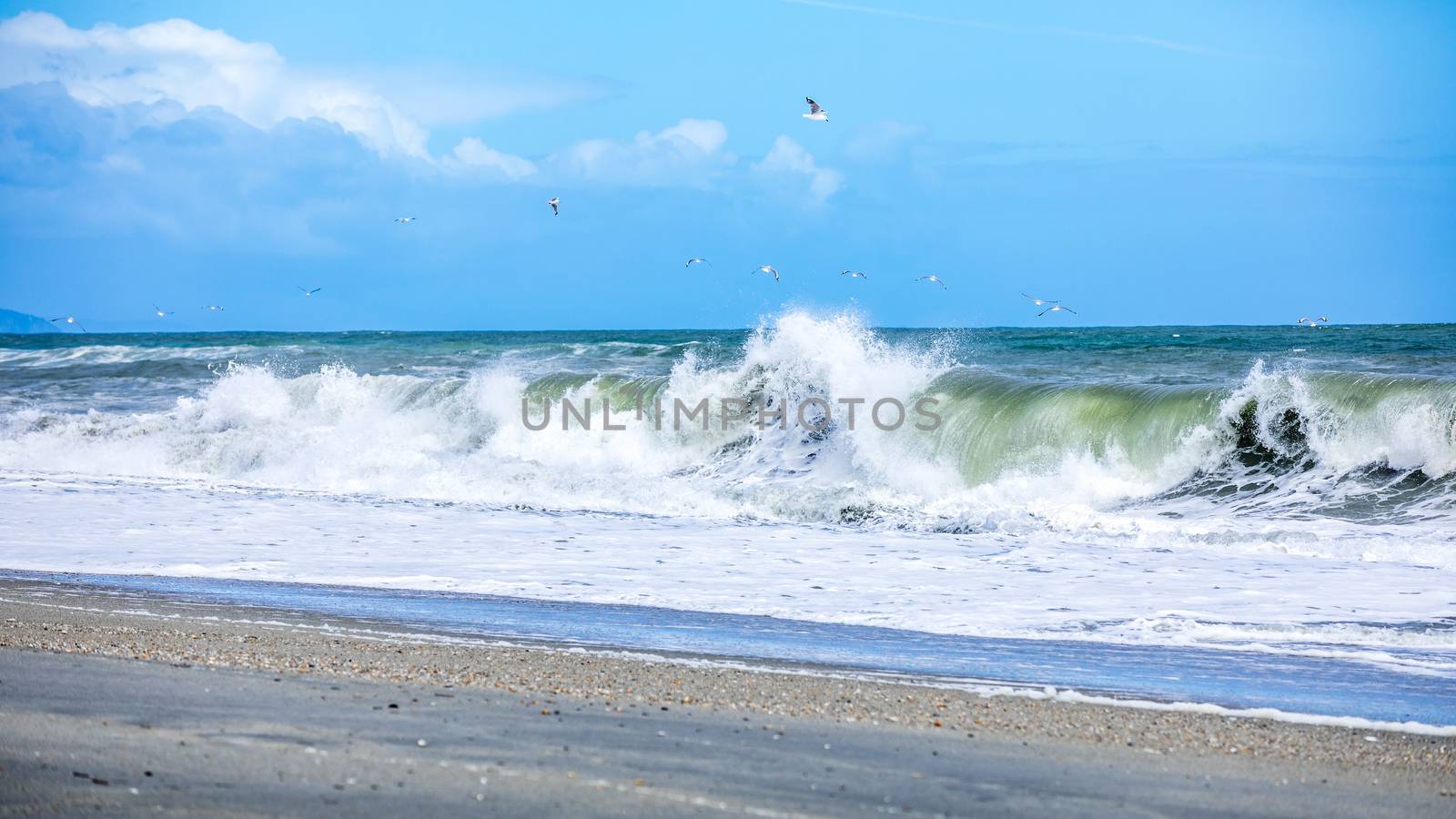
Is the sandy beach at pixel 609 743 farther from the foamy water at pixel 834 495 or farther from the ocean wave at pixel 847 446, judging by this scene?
the ocean wave at pixel 847 446

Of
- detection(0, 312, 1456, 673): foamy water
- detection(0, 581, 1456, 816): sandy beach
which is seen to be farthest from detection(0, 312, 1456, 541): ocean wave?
detection(0, 581, 1456, 816): sandy beach

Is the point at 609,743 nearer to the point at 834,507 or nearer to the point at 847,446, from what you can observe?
the point at 834,507

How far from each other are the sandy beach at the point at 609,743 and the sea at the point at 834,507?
0.93m

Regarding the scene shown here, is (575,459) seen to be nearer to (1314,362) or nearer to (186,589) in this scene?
(186,589)

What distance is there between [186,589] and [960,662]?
4.90 metres

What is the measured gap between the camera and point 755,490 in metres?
14.5

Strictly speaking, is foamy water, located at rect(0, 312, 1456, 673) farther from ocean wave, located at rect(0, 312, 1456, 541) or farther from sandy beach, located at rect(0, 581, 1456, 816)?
sandy beach, located at rect(0, 581, 1456, 816)

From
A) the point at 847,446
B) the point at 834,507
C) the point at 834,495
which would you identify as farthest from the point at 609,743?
the point at 847,446

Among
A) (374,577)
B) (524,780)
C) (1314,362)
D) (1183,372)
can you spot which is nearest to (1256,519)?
(374,577)

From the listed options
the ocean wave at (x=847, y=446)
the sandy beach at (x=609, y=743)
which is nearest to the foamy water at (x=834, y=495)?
the ocean wave at (x=847, y=446)

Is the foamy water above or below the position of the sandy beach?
above

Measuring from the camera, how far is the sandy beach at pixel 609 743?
3273 millimetres

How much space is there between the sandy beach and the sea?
93cm

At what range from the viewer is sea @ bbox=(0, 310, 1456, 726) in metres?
6.90
